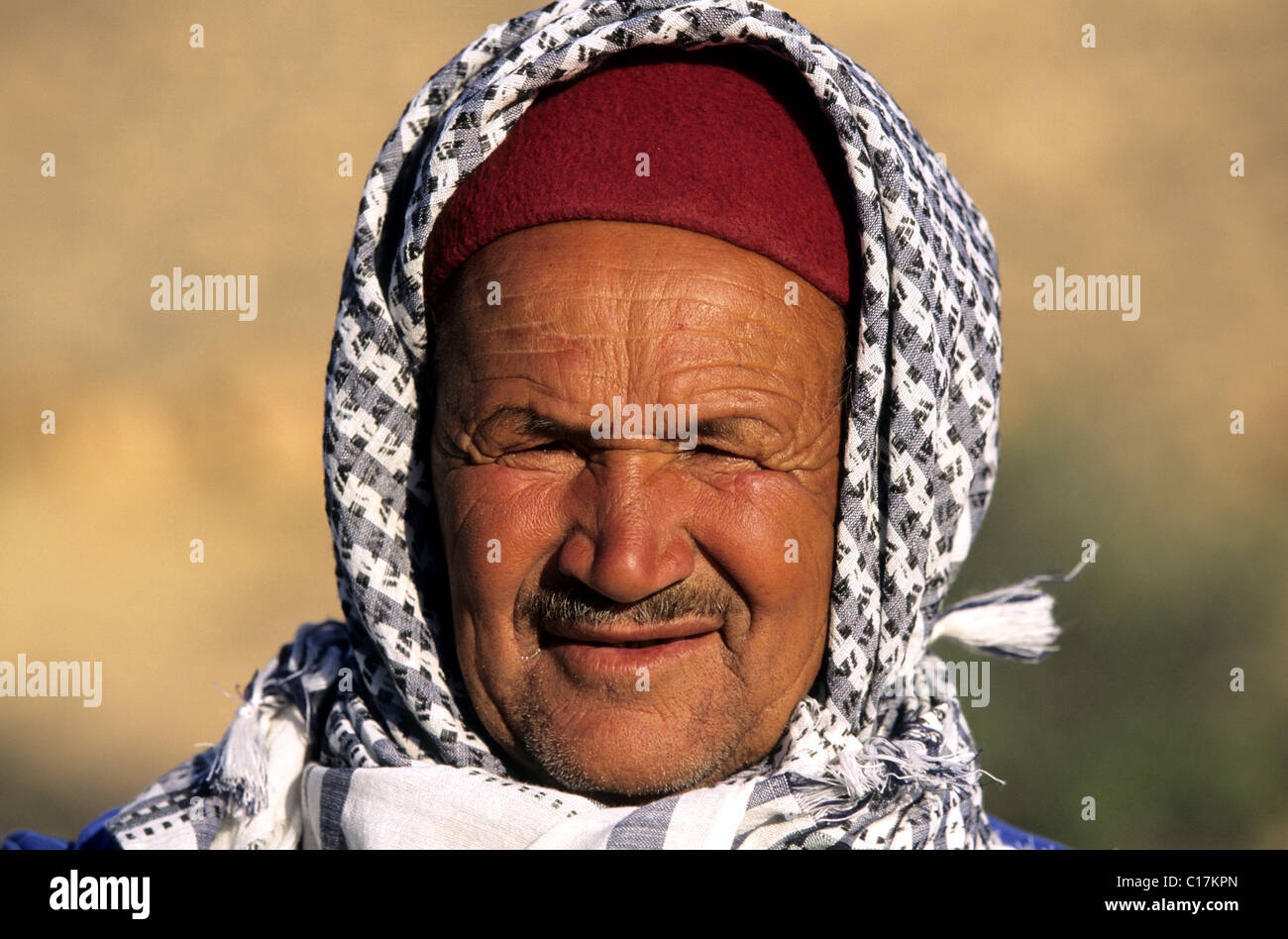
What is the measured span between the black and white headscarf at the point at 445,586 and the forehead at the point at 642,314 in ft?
0.56

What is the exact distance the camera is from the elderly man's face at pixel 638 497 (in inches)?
86.4

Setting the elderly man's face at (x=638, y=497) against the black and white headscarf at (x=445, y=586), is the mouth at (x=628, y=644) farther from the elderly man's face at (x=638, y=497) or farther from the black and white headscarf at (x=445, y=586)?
the black and white headscarf at (x=445, y=586)

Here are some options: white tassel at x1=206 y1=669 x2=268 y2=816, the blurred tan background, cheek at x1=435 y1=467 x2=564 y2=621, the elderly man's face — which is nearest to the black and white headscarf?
white tassel at x1=206 y1=669 x2=268 y2=816

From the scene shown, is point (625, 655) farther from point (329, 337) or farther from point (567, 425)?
point (329, 337)

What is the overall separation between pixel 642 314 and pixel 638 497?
0.34 metres

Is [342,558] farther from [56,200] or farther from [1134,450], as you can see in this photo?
[56,200]

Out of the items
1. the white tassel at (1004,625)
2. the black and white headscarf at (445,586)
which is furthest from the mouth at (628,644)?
the white tassel at (1004,625)

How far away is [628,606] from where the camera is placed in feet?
7.17

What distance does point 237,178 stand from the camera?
33.6 ft

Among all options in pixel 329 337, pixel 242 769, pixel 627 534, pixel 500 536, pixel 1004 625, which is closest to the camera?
pixel 627 534

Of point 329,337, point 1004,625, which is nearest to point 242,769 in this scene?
point 1004,625

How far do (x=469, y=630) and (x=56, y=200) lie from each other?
30.8 feet

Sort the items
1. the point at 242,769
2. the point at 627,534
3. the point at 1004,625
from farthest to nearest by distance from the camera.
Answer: the point at 1004,625, the point at 242,769, the point at 627,534

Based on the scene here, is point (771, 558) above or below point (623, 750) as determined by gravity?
above
